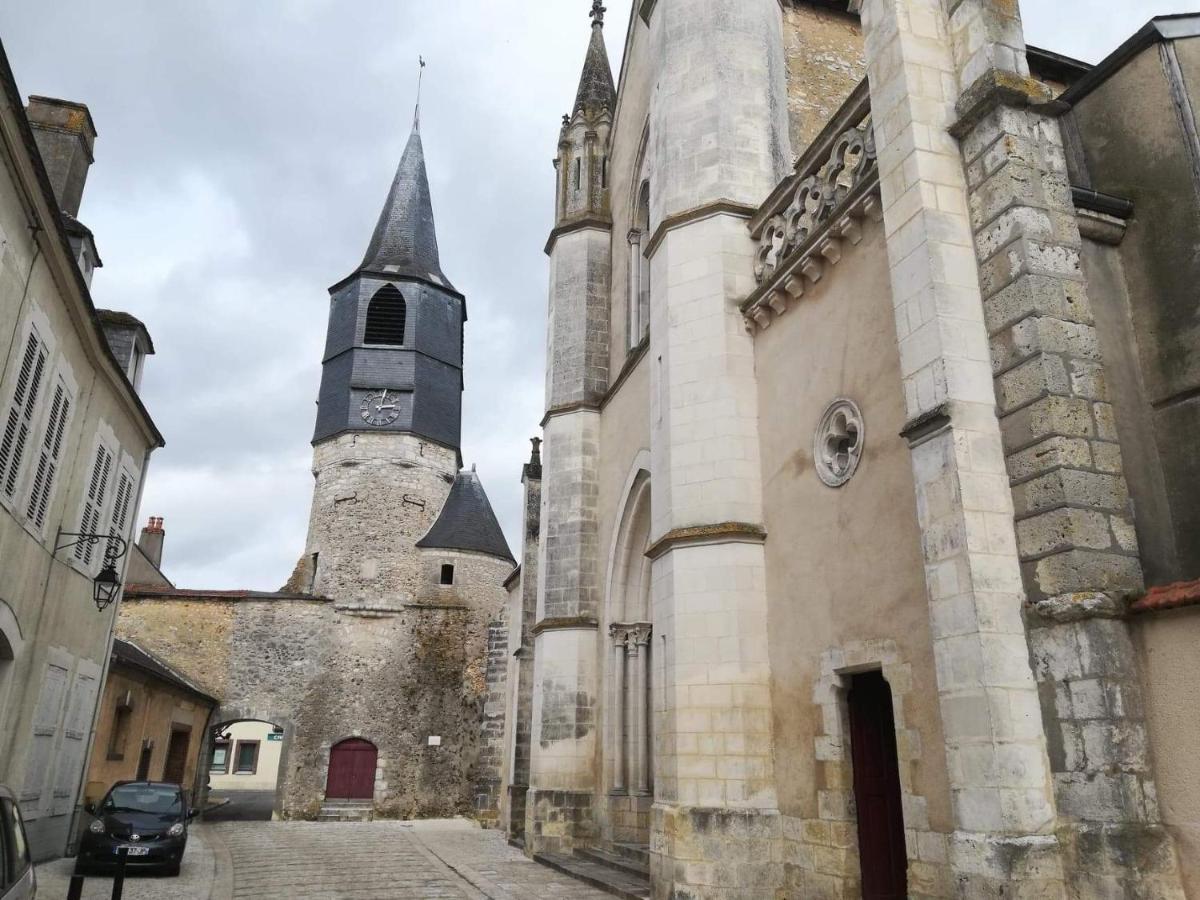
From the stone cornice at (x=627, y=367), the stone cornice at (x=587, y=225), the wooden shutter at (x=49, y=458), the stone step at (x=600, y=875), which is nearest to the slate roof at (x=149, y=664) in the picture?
the wooden shutter at (x=49, y=458)

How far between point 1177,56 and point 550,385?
8284 millimetres

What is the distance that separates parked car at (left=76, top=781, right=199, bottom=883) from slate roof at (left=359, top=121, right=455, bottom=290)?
18659 mm

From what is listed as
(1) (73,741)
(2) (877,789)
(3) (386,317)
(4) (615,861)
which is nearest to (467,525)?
(3) (386,317)

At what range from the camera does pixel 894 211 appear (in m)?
5.37

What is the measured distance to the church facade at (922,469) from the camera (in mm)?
4051

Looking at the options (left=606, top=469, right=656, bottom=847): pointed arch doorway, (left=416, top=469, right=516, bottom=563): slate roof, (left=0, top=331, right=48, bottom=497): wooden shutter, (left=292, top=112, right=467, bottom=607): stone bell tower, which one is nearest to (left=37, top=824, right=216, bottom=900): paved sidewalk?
(left=0, top=331, right=48, bottom=497): wooden shutter

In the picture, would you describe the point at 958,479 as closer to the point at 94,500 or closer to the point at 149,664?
the point at 94,500

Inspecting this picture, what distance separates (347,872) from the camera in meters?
9.34

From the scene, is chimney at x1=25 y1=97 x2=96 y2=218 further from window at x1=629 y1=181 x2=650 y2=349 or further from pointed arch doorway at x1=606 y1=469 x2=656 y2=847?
pointed arch doorway at x1=606 y1=469 x2=656 y2=847

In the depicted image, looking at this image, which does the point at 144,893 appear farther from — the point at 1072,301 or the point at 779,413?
the point at 1072,301

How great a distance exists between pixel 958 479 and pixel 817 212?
9.69ft

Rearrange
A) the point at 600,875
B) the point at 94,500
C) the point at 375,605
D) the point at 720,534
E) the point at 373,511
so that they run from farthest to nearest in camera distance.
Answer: the point at 373,511 < the point at 375,605 < the point at 94,500 < the point at 600,875 < the point at 720,534

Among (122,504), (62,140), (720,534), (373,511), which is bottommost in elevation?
(720,534)

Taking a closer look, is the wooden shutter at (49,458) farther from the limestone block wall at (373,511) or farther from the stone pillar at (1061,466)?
the limestone block wall at (373,511)
